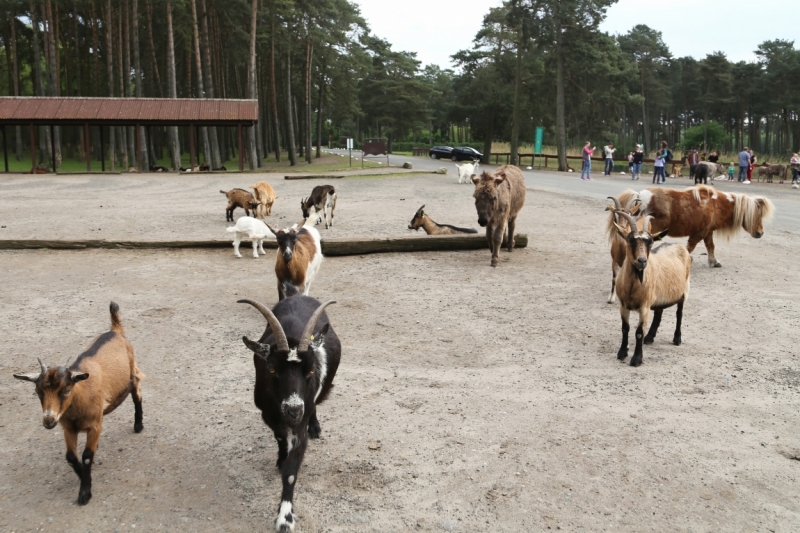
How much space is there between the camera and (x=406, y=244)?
12484 millimetres

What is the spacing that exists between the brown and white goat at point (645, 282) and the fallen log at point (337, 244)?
18.6 feet

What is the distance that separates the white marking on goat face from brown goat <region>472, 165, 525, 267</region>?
8.20 metres

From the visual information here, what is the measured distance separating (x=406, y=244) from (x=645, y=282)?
6.26 meters

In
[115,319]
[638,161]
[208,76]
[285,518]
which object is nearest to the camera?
Result: [285,518]

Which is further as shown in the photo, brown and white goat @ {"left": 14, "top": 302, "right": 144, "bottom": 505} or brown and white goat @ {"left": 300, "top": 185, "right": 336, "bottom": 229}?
brown and white goat @ {"left": 300, "top": 185, "right": 336, "bottom": 229}

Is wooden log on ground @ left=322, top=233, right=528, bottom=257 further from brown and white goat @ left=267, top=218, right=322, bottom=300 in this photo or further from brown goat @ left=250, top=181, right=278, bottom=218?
brown goat @ left=250, top=181, right=278, bottom=218

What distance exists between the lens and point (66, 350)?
22.4ft

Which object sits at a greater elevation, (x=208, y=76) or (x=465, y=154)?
(x=208, y=76)

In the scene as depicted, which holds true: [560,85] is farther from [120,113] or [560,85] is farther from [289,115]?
[120,113]

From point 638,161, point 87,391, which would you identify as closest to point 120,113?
point 638,161

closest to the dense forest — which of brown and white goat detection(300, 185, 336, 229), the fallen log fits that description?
brown and white goat detection(300, 185, 336, 229)

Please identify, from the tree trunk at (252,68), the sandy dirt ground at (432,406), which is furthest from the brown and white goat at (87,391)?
the tree trunk at (252,68)

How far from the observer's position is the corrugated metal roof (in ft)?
113

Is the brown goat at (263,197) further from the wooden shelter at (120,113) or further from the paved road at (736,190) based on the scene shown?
the wooden shelter at (120,113)
